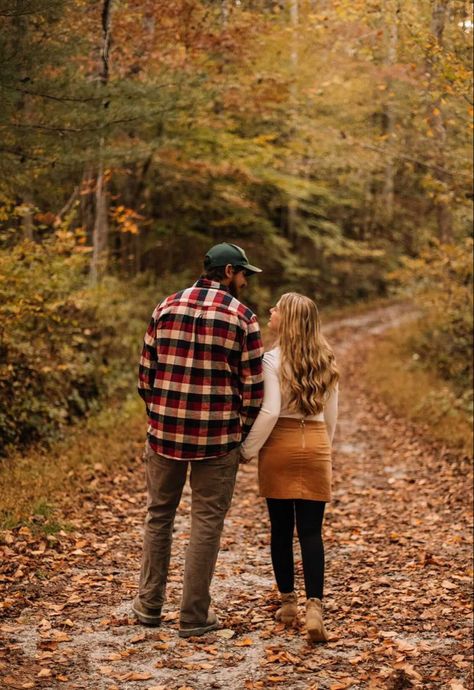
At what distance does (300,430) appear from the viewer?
460 cm

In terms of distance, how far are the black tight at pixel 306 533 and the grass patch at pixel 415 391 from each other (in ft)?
20.2

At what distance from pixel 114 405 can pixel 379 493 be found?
4.23 meters

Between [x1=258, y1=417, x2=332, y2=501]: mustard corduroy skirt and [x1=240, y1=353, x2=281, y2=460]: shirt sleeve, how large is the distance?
4.0 inches

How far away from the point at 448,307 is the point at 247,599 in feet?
34.2

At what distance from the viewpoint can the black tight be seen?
463cm

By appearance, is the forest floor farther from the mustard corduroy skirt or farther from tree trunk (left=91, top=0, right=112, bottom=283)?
tree trunk (left=91, top=0, right=112, bottom=283)

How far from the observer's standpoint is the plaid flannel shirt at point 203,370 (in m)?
4.35

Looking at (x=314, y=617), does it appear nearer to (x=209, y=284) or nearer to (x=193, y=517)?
(x=193, y=517)

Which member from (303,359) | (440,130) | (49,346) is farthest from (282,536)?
(440,130)

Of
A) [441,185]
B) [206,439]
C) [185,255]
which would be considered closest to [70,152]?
[206,439]

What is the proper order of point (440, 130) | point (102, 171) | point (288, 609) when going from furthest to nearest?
point (440, 130)
point (102, 171)
point (288, 609)

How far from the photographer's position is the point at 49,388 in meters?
9.77

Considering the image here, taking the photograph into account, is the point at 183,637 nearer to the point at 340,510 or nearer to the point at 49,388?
the point at 340,510

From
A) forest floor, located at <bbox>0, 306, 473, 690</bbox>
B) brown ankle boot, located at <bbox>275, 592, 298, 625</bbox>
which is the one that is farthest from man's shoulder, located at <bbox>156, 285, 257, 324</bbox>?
forest floor, located at <bbox>0, 306, 473, 690</bbox>
